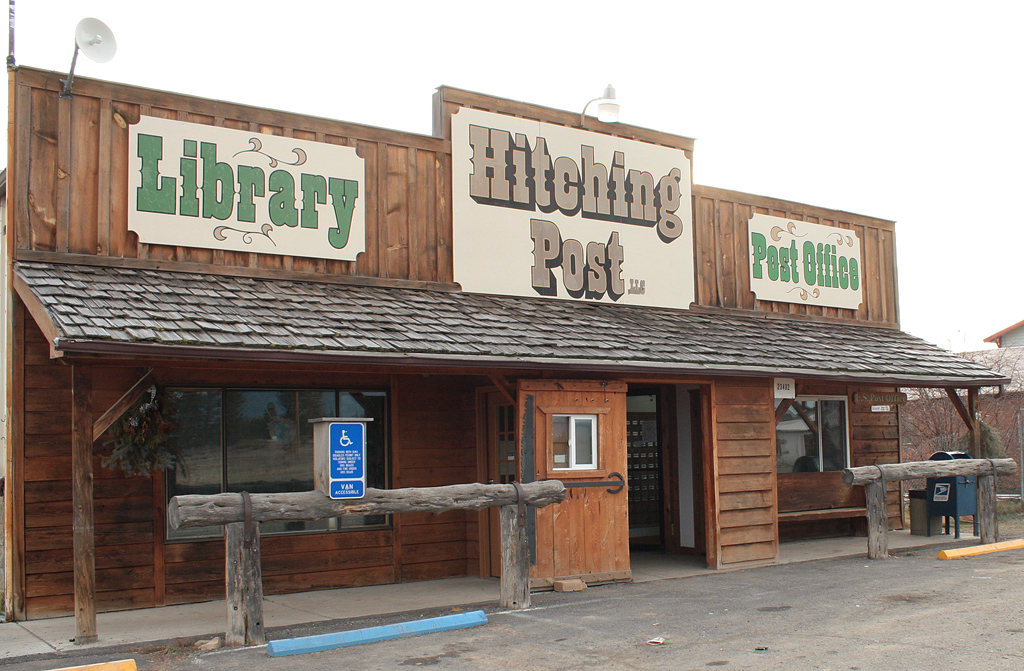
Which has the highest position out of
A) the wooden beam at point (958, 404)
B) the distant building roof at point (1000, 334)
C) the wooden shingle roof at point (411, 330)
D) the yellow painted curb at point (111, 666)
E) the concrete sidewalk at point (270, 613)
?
the distant building roof at point (1000, 334)

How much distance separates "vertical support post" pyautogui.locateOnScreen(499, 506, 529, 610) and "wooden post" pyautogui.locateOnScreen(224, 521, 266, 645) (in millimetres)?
2311

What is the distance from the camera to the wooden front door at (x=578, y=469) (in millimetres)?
9805

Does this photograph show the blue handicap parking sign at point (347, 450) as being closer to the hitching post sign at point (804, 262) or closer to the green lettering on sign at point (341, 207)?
the green lettering on sign at point (341, 207)

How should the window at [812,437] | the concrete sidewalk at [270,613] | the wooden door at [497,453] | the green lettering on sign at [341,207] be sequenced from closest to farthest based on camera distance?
the concrete sidewalk at [270,613] → the green lettering on sign at [341,207] → the wooden door at [497,453] → the window at [812,437]

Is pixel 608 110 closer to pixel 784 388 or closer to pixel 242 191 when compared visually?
pixel 784 388

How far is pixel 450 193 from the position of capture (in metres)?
11.0

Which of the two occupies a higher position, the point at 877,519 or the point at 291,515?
the point at 291,515

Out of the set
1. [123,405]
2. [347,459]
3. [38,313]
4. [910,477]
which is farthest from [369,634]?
[910,477]

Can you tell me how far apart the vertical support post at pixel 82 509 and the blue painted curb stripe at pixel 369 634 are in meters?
1.48

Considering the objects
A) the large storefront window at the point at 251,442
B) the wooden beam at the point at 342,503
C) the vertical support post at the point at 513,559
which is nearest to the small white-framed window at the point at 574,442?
the wooden beam at the point at 342,503

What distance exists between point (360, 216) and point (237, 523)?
4.10 metres

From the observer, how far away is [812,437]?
1380 cm

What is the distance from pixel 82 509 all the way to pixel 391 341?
285 centimetres

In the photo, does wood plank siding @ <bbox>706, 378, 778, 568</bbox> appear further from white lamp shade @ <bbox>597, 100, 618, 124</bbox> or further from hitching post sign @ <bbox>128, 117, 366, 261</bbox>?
hitching post sign @ <bbox>128, 117, 366, 261</bbox>
